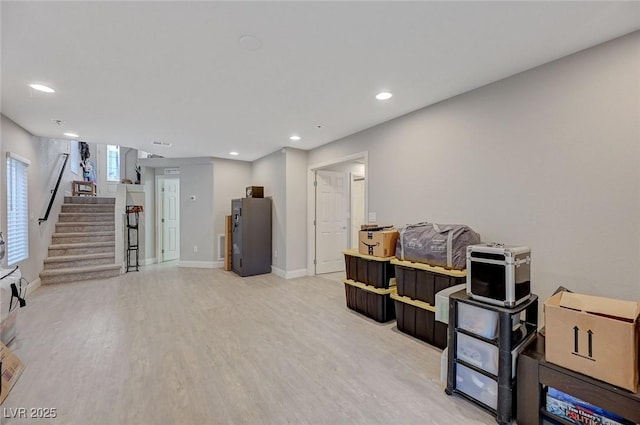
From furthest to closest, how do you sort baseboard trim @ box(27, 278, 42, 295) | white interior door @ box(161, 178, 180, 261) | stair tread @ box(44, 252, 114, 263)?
white interior door @ box(161, 178, 180, 261), stair tread @ box(44, 252, 114, 263), baseboard trim @ box(27, 278, 42, 295)

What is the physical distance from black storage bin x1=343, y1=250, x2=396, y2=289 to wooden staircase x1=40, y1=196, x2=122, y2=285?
4923mm

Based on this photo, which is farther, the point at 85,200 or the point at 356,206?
the point at 85,200

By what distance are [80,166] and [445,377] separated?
993cm

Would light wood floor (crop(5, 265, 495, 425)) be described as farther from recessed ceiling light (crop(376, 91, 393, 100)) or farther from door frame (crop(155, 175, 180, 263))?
door frame (crop(155, 175, 180, 263))

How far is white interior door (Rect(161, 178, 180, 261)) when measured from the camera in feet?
22.7

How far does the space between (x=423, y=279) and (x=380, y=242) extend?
25.1 inches

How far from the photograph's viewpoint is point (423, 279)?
269 centimetres

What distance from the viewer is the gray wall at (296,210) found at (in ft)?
17.1

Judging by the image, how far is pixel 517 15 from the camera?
168cm

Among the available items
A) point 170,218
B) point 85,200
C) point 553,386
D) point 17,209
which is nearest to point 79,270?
point 17,209

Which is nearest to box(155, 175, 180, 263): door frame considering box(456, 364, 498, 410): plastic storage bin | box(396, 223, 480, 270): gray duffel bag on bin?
box(396, 223, 480, 270): gray duffel bag on bin

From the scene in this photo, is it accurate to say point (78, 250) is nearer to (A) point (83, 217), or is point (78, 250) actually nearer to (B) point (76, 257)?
(B) point (76, 257)

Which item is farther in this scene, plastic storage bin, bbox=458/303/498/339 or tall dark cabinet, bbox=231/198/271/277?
tall dark cabinet, bbox=231/198/271/277

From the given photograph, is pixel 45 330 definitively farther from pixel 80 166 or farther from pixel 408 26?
pixel 80 166
